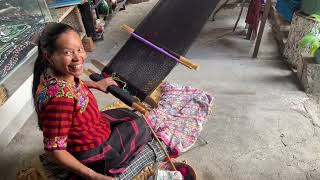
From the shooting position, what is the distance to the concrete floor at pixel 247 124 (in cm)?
165

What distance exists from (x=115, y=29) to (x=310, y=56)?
2014mm

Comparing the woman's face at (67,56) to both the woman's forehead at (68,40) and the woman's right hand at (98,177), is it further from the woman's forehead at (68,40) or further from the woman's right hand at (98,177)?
the woman's right hand at (98,177)

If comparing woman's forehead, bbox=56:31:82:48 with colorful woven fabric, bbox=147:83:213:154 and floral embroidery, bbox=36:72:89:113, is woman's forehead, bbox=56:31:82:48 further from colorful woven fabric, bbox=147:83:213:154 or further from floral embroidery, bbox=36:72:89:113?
colorful woven fabric, bbox=147:83:213:154

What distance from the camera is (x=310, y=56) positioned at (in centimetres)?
217

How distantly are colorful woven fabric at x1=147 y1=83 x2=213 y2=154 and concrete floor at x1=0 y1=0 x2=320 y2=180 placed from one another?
0.24 ft

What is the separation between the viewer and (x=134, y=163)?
1367 millimetres

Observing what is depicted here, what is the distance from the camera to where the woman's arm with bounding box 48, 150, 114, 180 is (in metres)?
1.09

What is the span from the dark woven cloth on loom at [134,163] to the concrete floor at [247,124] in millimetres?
305

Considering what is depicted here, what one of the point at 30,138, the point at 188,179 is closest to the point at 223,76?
the point at 188,179

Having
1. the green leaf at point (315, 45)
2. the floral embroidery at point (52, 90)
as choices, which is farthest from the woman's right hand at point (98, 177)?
the green leaf at point (315, 45)

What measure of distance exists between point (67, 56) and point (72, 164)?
387mm

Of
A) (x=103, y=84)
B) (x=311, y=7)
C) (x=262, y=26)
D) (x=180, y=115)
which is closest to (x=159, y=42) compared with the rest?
(x=103, y=84)

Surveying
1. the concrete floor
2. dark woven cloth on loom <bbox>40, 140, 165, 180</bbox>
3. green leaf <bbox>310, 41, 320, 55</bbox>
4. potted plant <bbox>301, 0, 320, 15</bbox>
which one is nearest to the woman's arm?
dark woven cloth on loom <bbox>40, 140, 165, 180</bbox>

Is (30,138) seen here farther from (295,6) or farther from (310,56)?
(295,6)
